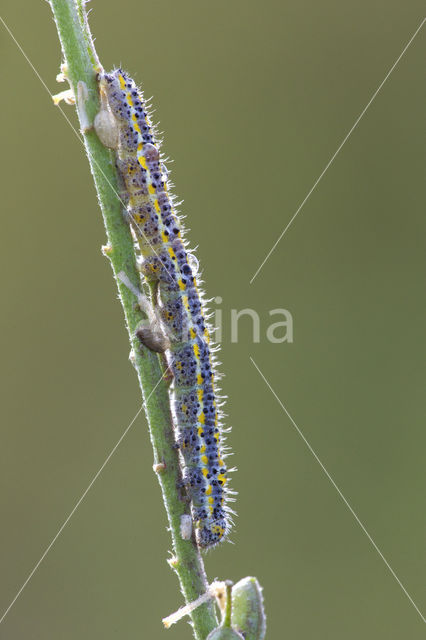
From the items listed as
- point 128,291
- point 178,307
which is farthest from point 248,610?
point 178,307

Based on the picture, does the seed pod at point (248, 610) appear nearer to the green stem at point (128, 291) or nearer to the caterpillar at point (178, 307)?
the green stem at point (128, 291)

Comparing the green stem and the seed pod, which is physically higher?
the green stem

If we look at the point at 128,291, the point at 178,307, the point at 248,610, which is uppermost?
the point at 178,307

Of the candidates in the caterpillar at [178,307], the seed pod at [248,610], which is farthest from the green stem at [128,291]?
the caterpillar at [178,307]

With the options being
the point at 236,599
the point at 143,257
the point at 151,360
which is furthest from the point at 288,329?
the point at 236,599

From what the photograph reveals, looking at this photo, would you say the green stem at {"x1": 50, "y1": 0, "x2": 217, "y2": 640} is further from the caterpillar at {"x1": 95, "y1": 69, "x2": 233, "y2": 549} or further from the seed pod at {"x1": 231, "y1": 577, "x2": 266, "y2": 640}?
the caterpillar at {"x1": 95, "y1": 69, "x2": 233, "y2": 549}

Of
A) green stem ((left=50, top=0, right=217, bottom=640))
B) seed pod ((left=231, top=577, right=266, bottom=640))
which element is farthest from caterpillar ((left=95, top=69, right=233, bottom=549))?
seed pod ((left=231, top=577, right=266, bottom=640))

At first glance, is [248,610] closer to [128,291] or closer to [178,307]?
[128,291]
